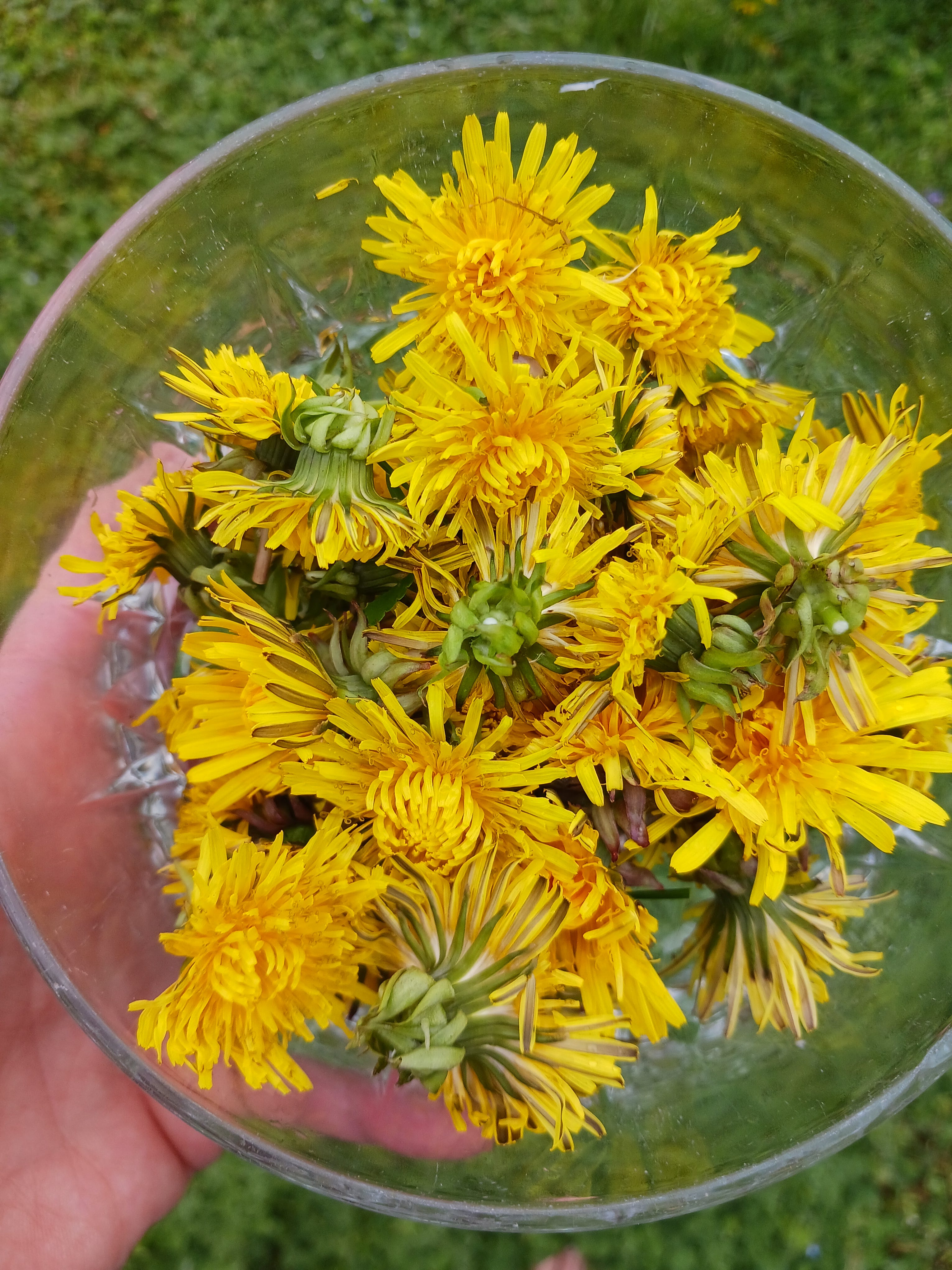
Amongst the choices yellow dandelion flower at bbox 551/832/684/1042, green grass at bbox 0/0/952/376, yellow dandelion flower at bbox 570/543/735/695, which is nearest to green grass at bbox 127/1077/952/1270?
yellow dandelion flower at bbox 551/832/684/1042

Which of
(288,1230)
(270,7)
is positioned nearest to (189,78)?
(270,7)

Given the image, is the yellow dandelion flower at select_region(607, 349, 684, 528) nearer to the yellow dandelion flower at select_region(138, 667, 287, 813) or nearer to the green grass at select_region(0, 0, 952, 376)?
the yellow dandelion flower at select_region(138, 667, 287, 813)

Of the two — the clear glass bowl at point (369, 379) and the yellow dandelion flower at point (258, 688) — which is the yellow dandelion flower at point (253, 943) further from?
the clear glass bowl at point (369, 379)

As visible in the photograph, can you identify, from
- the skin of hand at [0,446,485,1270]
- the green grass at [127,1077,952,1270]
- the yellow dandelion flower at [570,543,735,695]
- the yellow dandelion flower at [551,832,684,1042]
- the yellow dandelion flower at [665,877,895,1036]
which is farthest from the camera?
the green grass at [127,1077,952,1270]

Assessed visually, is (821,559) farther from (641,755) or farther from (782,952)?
(782,952)

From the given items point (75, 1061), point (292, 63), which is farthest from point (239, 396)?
point (292, 63)

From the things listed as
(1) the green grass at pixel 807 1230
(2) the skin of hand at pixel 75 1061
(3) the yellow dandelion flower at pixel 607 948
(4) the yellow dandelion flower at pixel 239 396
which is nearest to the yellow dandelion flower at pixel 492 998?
(3) the yellow dandelion flower at pixel 607 948
